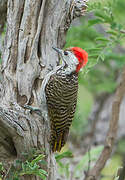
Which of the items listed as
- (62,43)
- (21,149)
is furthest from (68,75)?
(21,149)

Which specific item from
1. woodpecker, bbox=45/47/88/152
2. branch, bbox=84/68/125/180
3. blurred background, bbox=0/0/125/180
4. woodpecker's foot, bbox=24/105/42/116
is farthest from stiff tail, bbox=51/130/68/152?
blurred background, bbox=0/0/125/180

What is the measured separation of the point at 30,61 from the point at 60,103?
52 cm

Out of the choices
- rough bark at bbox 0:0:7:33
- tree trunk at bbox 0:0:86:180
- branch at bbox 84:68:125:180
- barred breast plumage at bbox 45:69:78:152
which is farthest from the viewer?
branch at bbox 84:68:125:180

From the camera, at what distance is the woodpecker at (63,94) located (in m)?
3.36

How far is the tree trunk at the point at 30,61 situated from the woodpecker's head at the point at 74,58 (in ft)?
0.56

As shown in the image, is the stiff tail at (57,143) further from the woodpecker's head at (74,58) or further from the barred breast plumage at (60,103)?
the woodpecker's head at (74,58)

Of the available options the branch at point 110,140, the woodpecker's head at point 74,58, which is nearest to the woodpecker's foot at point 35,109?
the woodpecker's head at point 74,58

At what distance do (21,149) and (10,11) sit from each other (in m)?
1.41

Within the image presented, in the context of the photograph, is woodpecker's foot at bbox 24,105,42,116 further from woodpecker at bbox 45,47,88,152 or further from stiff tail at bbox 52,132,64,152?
stiff tail at bbox 52,132,64,152

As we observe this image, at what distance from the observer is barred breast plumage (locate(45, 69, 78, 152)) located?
11.0 ft

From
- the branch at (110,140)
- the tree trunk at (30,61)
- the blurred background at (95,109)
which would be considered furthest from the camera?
the blurred background at (95,109)

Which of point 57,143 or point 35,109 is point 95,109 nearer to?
point 57,143

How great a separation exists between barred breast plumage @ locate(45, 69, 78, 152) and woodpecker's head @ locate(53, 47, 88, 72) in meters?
0.12

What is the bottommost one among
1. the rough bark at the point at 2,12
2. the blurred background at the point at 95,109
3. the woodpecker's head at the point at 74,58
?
the blurred background at the point at 95,109
